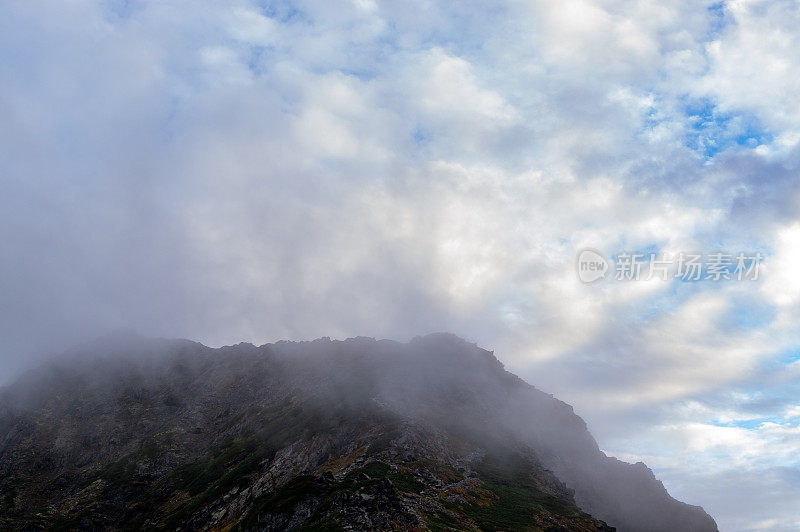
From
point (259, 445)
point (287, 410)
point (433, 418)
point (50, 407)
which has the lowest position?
point (50, 407)

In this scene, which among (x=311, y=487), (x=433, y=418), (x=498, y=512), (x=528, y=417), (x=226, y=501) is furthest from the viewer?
(x=528, y=417)

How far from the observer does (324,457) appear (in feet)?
386

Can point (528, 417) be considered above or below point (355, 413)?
above

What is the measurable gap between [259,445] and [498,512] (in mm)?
80785

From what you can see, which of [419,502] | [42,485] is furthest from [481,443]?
[42,485]

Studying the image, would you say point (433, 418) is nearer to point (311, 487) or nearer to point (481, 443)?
point (481, 443)

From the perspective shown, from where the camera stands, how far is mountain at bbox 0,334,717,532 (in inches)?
3140

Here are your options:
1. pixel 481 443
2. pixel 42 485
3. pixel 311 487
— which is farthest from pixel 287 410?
pixel 311 487

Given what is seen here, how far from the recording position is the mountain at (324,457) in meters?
79.8

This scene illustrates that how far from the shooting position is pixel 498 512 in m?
82.6

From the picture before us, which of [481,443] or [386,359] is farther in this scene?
[386,359]

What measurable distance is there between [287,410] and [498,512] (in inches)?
3761

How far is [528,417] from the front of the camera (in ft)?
583

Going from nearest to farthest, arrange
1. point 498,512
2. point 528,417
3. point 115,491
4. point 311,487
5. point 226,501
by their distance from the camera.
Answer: point 311,487, point 498,512, point 226,501, point 115,491, point 528,417
